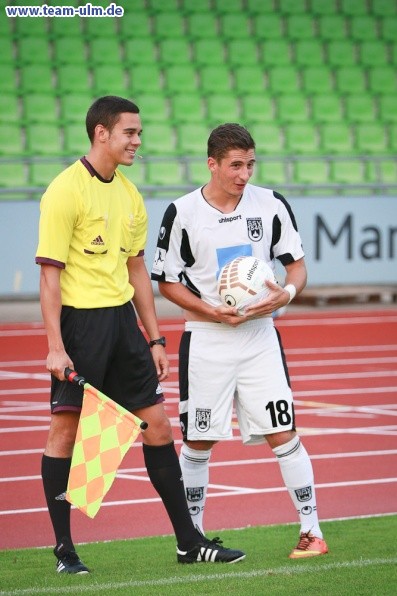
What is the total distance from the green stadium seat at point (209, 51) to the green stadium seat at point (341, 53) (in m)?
2.24

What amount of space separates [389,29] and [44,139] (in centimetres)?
842

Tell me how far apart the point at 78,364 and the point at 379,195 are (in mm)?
14007

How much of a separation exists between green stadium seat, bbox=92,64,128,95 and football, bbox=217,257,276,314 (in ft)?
52.9

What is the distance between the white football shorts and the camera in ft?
19.6

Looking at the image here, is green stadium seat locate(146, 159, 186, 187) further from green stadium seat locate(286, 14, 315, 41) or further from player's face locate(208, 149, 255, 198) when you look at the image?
player's face locate(208, 149, 255, 198)

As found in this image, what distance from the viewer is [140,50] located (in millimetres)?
22875

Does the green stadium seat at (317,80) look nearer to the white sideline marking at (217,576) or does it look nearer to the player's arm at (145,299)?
the player's arm at (145,299)

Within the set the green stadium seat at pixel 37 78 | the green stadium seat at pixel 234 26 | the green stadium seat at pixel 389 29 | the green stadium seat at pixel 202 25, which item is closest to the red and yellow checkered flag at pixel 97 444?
the green stadium seat at pixel 37 78

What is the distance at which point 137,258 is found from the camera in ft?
19.6

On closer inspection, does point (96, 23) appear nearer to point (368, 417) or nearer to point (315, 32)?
point (315, 32)

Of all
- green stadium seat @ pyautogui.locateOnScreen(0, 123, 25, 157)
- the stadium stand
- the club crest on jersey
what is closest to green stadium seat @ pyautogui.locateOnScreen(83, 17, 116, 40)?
the stadium stand

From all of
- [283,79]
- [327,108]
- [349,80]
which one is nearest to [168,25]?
[283,79]

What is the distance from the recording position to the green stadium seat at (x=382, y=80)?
23547 mm

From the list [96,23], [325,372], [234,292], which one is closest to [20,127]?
[96,23]
